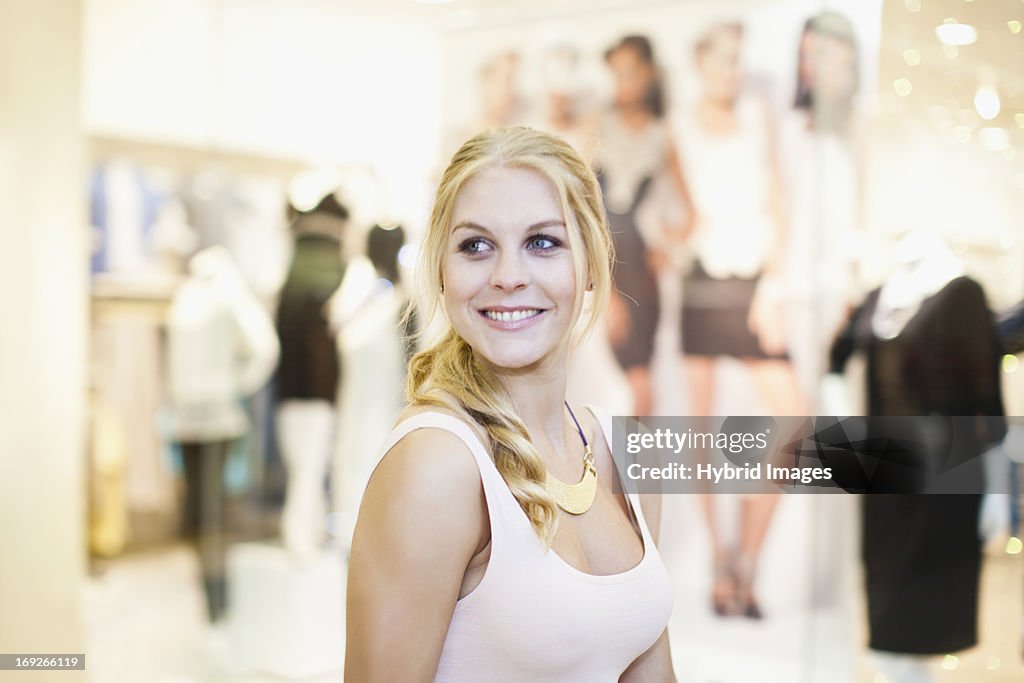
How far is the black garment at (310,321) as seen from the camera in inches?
123

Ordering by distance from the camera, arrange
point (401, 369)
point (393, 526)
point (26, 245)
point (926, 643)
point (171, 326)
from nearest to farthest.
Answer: point (393, 526)
point (926, 643)
point (26, 245)
point (401, 369)
point (171, 326)

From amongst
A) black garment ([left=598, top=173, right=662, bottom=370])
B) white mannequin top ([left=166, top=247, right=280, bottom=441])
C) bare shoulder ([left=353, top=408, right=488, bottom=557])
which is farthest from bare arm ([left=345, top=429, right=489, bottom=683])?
white mannequin top ([left=166, top=247, right=280, bottom=441])

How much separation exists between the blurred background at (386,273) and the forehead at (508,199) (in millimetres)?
1170

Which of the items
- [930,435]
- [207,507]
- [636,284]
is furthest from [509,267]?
[207,507]

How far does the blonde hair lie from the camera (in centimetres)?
112

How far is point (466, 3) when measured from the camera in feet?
9.57

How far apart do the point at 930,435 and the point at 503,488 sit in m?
1.14

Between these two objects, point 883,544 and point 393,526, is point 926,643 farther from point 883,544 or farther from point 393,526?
point 393,526

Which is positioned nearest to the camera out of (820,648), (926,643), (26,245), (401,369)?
(926,643)

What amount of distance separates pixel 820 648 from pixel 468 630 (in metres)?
1.65

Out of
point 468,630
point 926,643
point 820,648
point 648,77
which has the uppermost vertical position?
point 648,77

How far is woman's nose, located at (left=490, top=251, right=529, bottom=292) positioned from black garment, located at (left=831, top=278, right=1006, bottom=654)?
111 cm

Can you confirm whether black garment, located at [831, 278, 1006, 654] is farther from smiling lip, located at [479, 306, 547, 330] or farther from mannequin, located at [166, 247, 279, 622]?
mannequin, located at [166, 247, 279, 622]

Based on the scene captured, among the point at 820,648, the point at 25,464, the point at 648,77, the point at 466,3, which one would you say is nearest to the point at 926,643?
the point at 820,648
